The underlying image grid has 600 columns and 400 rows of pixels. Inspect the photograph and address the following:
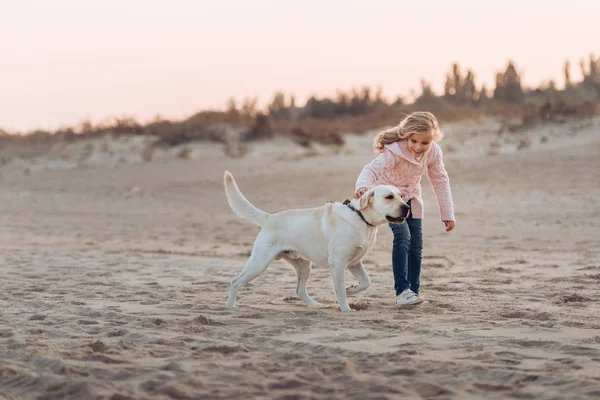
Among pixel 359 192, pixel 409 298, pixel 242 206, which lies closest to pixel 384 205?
pixel 359 192

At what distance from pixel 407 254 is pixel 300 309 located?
919mm

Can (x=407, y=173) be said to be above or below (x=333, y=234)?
above

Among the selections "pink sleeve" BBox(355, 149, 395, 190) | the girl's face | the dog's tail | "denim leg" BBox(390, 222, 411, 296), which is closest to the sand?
"denim leg" BBox(390, 222, 411, 296)

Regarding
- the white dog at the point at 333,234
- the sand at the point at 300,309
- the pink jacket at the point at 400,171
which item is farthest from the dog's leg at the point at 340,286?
the pink jacket at the point at 400,171

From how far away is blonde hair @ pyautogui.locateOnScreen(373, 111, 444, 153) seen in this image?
5.89 m

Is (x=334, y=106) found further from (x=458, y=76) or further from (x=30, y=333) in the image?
(x=30, y=333)

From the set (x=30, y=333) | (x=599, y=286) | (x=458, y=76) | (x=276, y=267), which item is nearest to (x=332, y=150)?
(x=458, y=76)

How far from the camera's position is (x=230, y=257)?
9.66 meters

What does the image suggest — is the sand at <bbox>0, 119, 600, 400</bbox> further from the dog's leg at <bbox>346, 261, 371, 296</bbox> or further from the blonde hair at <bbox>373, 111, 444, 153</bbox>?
the blonde hair at <bbox>373, 111, 444, 153</bbox>

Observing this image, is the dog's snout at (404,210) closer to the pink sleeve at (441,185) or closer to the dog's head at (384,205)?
the dog's head at (384,205)

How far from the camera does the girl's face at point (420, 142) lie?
5898 mm

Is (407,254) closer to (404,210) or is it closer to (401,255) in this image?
(401,255)

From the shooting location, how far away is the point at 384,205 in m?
5.57

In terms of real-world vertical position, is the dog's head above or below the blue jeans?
above
